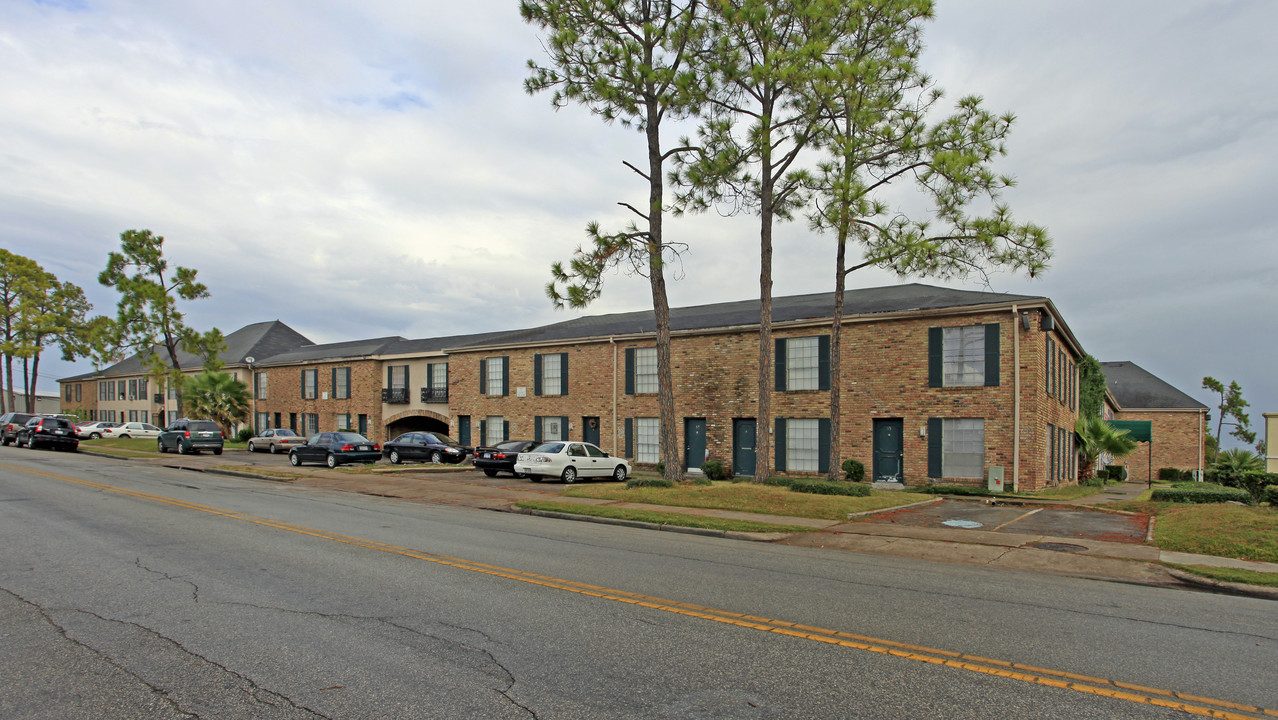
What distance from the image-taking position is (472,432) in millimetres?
36562

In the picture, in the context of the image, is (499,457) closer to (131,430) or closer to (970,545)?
(970,545)

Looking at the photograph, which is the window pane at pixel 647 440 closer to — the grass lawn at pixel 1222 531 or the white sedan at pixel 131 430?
the grass lawn at pixel 1222 531

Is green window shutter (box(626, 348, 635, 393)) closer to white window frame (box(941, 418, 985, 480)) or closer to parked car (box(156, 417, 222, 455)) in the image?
white window frame (box(941, 418, 985, 480))

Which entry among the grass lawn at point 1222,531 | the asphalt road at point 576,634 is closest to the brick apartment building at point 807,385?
the grass lawn at point 1222,531

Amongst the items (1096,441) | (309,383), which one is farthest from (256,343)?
(1096,441)

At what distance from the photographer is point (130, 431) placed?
54375mm

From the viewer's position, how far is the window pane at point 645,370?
97.2 feet

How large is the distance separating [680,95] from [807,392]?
439 inches

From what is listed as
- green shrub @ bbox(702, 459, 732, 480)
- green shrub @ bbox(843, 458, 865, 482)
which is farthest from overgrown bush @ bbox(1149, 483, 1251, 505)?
green shrub @ bbox(702, 459, 732, 480)

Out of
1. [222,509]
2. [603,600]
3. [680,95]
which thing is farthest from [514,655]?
[680,95]

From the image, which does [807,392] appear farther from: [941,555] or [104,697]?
[104,697]

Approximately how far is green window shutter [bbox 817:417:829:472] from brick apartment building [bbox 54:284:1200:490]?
5 centimetres

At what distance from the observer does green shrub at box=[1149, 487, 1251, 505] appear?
16.7m

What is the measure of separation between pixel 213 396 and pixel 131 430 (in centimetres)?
1299
